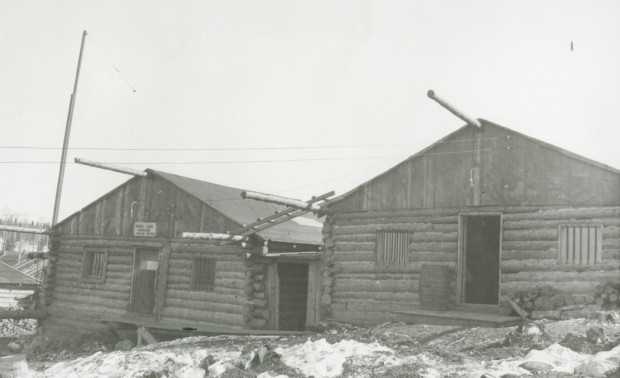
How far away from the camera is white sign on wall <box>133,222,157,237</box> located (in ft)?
72.1

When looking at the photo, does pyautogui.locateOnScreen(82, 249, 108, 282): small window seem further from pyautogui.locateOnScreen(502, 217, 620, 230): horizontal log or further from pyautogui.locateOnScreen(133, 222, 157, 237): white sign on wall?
pyautogui.locateOnScreen(502, 217, 620, 230): horizontal log

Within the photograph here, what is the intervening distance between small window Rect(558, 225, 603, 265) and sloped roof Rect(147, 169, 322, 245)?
907 cm

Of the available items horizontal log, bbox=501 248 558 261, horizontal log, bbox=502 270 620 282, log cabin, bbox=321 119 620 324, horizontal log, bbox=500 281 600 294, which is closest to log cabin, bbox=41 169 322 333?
log cabin, bbox=321 119 620 324

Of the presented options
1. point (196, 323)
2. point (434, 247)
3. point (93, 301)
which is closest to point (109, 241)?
point (93, 301)

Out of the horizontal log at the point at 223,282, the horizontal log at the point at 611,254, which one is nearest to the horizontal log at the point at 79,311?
the horizontal log at the point at 223,282

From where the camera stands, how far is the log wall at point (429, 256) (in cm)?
1371

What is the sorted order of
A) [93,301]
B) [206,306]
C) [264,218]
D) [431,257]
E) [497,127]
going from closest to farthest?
[497,127], [431,257], [264,218], [206,306], [93,301]

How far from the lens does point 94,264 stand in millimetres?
23797

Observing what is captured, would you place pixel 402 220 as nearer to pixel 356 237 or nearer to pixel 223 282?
pixel 356 237

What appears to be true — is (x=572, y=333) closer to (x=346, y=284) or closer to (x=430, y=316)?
(x=430, y=316)

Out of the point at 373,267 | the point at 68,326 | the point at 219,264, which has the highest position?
the point at 373,267

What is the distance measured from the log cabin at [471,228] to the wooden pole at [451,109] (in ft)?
0.54

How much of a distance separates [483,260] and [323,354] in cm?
951

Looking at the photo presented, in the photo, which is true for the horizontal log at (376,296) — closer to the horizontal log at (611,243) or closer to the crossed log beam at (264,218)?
the crossed log beam at (264,218)
